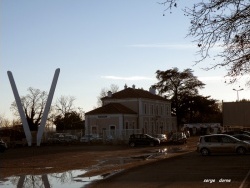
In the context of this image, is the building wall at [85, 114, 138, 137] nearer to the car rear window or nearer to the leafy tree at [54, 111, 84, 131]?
the leafy tree at [54, 111, 84, 131]

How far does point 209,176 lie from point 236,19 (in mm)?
8807

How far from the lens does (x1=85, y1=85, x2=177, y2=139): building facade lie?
254 ft

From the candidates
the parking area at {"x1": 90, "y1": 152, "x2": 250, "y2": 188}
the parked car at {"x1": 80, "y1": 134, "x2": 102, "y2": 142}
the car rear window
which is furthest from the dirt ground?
the parked car at {"x1": 80, "y1": 134, "x2": 102, "y2": 142}

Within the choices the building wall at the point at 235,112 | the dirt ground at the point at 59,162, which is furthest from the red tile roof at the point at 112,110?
the dirt ground at the point at 59,162

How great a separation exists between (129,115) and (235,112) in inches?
902

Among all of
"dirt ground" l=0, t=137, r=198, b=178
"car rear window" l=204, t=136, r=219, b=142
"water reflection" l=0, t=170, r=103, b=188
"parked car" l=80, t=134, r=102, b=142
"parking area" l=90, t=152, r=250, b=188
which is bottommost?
"water reflection" l=0, t=170, r=103, b=188

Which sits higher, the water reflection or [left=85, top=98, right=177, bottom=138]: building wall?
[left=85, top=98, right=177, bottom=138]: building wall

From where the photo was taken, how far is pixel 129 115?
264 ft

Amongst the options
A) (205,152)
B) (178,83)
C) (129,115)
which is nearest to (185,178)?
(205,152)

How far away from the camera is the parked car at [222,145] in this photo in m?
34.4

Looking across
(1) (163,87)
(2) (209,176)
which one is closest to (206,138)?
(2) (209,176)

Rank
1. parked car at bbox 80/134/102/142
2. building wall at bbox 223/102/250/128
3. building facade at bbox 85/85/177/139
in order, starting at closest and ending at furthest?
building wall at bbox 223/102/250/128, parked car at bbox 80/134/102/142, building facade at bbox 85/85/177/139

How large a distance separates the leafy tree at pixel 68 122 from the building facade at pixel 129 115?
24.5 meters

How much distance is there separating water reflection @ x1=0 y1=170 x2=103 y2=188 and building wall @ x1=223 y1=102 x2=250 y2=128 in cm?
4105
